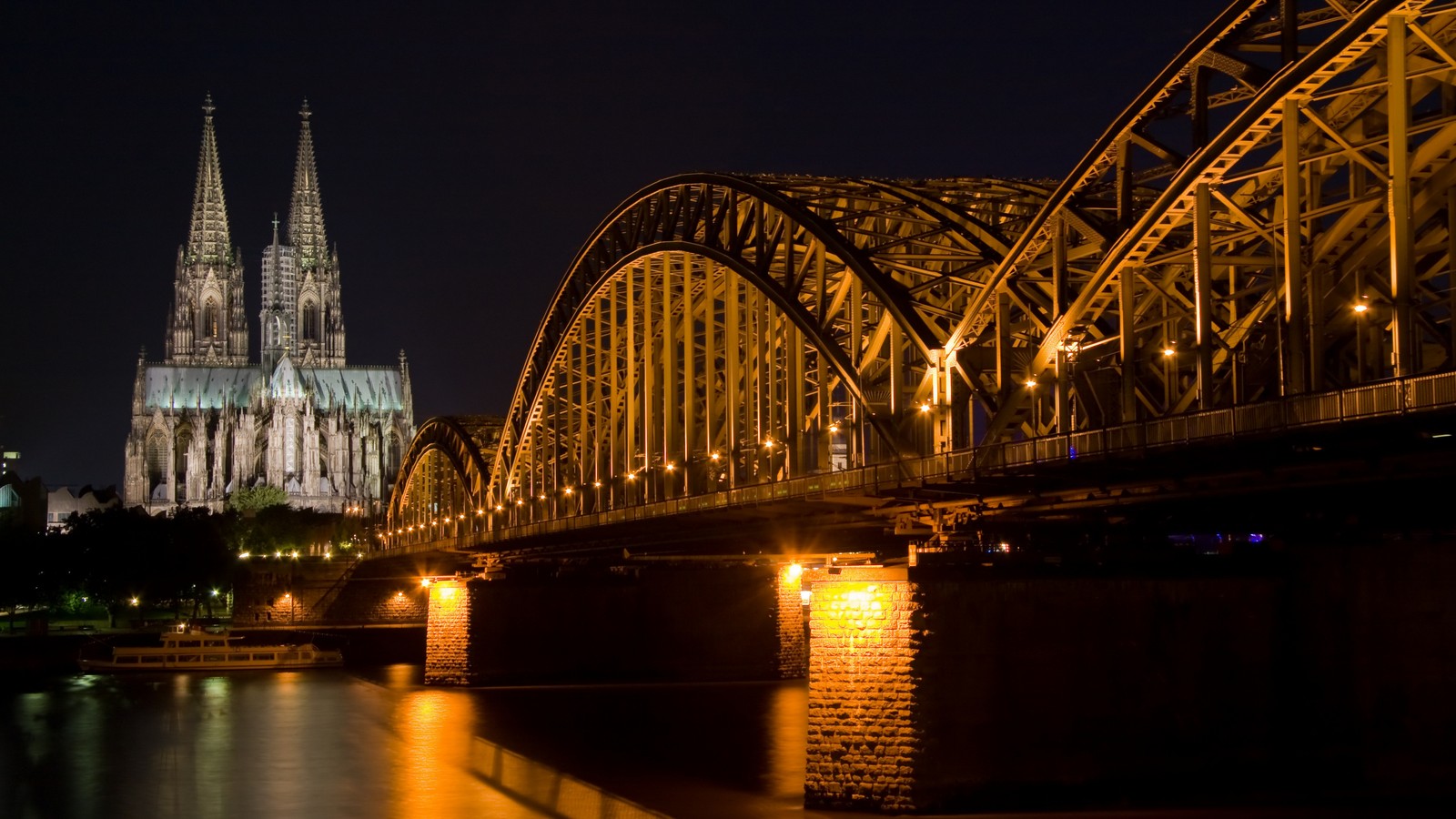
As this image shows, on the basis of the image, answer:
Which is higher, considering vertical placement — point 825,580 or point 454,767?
point 825,580

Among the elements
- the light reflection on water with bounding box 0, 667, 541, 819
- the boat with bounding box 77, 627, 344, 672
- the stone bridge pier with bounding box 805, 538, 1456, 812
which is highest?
the stone bridge pier with bounding box 805, 538, 1456, 812

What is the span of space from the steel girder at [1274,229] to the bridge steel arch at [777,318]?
4.30 meters

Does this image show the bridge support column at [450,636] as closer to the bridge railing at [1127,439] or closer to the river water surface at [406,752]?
the river water surface at [406,752]

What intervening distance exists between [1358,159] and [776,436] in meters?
32.9

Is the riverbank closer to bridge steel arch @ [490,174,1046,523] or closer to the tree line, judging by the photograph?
the tree line

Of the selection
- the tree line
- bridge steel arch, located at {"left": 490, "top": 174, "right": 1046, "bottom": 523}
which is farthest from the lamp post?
the tree line

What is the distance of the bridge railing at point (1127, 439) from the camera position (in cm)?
3062

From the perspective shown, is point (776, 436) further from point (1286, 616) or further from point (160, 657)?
point (160, 657)

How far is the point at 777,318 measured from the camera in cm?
7375

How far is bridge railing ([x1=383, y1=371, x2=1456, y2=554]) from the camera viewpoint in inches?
1206

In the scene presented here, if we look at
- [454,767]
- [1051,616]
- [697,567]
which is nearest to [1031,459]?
[1051,616]

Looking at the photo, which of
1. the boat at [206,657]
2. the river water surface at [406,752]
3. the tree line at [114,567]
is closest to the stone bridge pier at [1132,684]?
the river water surface at [406,752]

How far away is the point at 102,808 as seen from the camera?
51000mm

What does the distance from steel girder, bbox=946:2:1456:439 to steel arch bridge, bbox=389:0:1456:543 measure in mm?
73
